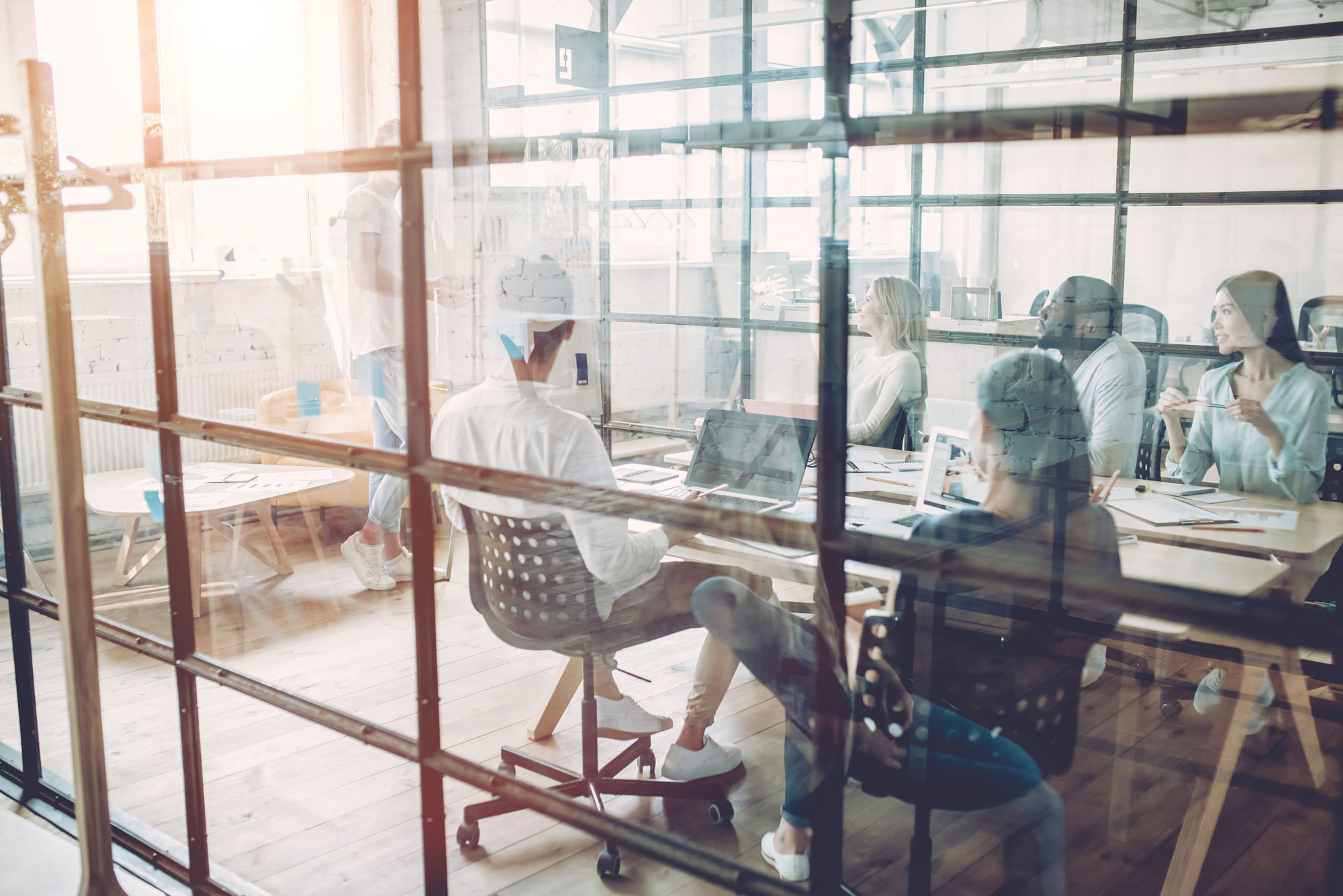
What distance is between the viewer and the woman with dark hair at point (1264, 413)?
7.98 feet

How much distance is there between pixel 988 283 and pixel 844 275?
3.52 metres

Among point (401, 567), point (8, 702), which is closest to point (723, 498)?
point (401, 567)

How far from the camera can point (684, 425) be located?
12.2 feet

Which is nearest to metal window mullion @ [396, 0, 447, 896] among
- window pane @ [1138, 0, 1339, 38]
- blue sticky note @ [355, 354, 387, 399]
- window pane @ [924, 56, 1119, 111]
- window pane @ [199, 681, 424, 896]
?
blue sticky note @ [355, 354, 387, 399]

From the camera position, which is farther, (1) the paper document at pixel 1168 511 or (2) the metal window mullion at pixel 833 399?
(1) the paper document at pixel 1168 511

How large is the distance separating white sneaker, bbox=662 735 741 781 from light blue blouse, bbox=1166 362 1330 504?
1356 mm

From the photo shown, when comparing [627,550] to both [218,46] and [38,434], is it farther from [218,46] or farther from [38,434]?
[38,434]

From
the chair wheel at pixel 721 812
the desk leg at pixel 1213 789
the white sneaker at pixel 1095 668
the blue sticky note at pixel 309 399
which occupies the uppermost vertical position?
the blue sticky note at pixel 309 399

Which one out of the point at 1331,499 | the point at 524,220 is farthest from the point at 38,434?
the point at 1331,499

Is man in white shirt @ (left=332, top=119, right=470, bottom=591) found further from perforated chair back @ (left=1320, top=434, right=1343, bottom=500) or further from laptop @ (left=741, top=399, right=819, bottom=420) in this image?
perforated chair back @ (left=1320, top=434, right=1343, bottom=500)

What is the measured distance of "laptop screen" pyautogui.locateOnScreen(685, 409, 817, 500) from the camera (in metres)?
2.35

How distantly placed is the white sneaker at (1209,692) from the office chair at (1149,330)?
924 millimetres

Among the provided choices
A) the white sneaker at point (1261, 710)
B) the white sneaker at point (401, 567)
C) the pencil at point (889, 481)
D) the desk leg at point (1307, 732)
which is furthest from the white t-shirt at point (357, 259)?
the white sneaker at point (1261, 710)

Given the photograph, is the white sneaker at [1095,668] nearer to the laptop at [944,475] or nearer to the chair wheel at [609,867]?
the laptop at [944,475]
